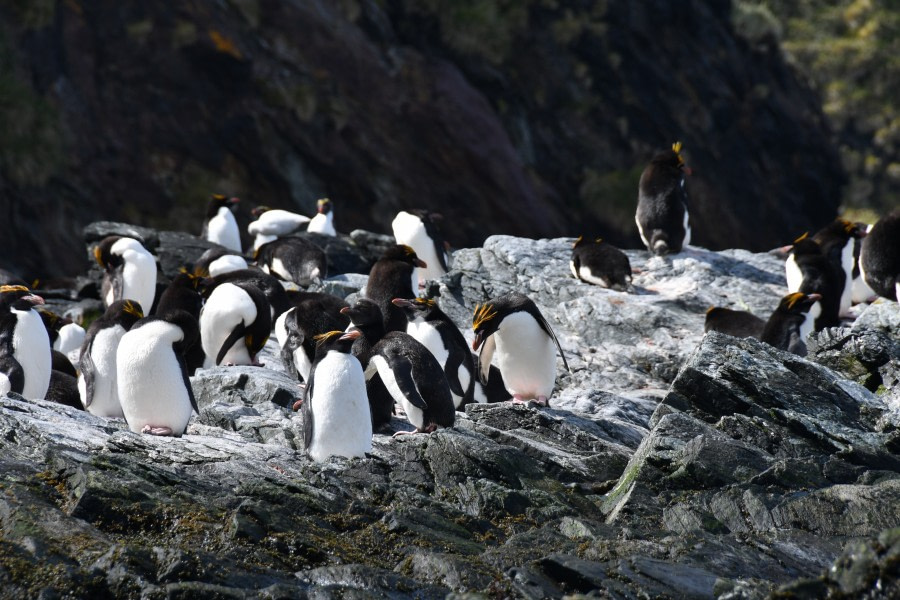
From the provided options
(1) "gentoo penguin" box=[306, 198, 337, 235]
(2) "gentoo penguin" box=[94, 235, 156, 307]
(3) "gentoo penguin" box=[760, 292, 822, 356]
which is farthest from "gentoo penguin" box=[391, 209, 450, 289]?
(3) "gentoo penguin" box=[760, 292, 822, 356]

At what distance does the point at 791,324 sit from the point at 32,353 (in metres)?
7.17

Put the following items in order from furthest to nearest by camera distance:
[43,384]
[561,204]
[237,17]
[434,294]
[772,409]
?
[561,204] → [237,17] → [434,294] → [43,384] → [772,409]

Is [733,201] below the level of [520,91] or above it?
below

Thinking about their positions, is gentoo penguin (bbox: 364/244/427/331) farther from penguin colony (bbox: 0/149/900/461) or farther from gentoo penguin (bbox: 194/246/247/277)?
gentoo penguin (bbox: 194/246/247/277)

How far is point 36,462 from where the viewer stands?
650cm

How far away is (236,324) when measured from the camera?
11.9 metres

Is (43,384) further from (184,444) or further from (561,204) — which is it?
(561,204)

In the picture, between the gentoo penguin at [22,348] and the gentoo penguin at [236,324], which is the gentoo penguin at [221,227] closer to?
the gentoo penguin at [236,324]

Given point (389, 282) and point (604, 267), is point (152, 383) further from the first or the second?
point (604, 267)

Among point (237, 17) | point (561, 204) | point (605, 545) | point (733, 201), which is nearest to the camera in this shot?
point (605, 545)

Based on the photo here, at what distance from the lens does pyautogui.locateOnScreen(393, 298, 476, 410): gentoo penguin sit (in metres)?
10.3

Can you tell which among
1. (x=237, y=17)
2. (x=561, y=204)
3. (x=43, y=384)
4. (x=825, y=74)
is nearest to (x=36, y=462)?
(x=43, y=384)

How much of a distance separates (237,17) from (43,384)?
53.3 ft

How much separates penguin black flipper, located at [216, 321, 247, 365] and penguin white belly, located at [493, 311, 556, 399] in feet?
8.99
